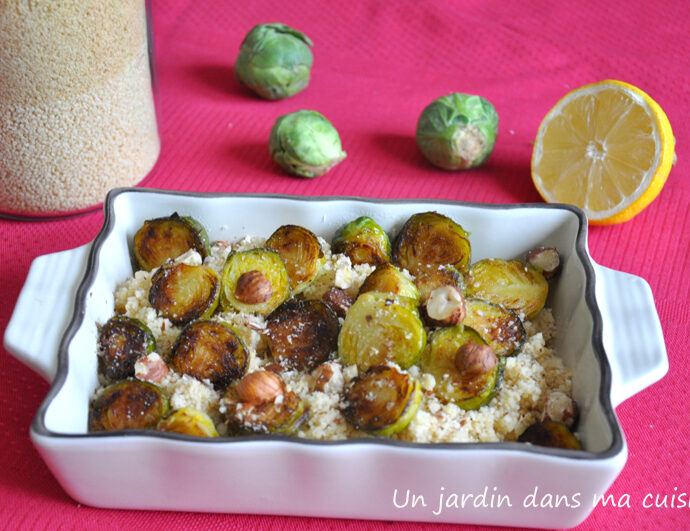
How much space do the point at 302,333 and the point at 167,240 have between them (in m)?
0.34

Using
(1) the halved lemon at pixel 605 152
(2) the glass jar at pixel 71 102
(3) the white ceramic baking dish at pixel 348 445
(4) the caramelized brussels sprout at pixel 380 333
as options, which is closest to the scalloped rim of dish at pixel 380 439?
(3) the white ceramic baking dish at pixel 348 445

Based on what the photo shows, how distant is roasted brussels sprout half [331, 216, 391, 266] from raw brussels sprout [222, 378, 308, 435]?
0.36 metres

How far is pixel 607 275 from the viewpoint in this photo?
4.58 ft

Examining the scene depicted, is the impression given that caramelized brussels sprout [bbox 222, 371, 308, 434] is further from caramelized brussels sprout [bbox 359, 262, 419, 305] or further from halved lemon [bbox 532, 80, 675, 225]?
halved lemon [bbox 532, 80, 675, 225]

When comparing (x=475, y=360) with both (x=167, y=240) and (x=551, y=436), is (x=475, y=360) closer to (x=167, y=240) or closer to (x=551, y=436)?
(x=551, y=436)

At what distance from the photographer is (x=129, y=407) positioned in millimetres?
1194

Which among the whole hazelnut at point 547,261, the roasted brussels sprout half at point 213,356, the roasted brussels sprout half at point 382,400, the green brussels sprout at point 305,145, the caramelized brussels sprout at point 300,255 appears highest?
the whole hazelnut at point 547,261

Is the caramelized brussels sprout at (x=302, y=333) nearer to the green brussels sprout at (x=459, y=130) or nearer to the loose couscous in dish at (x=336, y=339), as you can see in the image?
the loose couscous in dish at (x=336, y=339)

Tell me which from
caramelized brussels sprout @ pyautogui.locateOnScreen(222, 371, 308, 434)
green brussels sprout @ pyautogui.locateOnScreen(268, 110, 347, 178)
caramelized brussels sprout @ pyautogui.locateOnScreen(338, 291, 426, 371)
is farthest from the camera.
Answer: green brussels sprout @ pyautogui.locateOnScreen(268, 110, 347, 178)

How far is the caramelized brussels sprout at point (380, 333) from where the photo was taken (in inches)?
49.6

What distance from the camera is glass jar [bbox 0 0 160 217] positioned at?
61.2 inches

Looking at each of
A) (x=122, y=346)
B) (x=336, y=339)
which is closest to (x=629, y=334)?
(x=336, y=339)

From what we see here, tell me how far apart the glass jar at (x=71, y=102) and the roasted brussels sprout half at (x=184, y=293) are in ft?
1.75

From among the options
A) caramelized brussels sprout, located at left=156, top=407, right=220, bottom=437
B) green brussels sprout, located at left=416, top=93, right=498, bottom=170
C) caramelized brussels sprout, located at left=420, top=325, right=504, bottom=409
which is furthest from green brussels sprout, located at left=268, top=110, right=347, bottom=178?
caramelized brussels sprout, located at left=156, top=407, right=220, bottom=437
